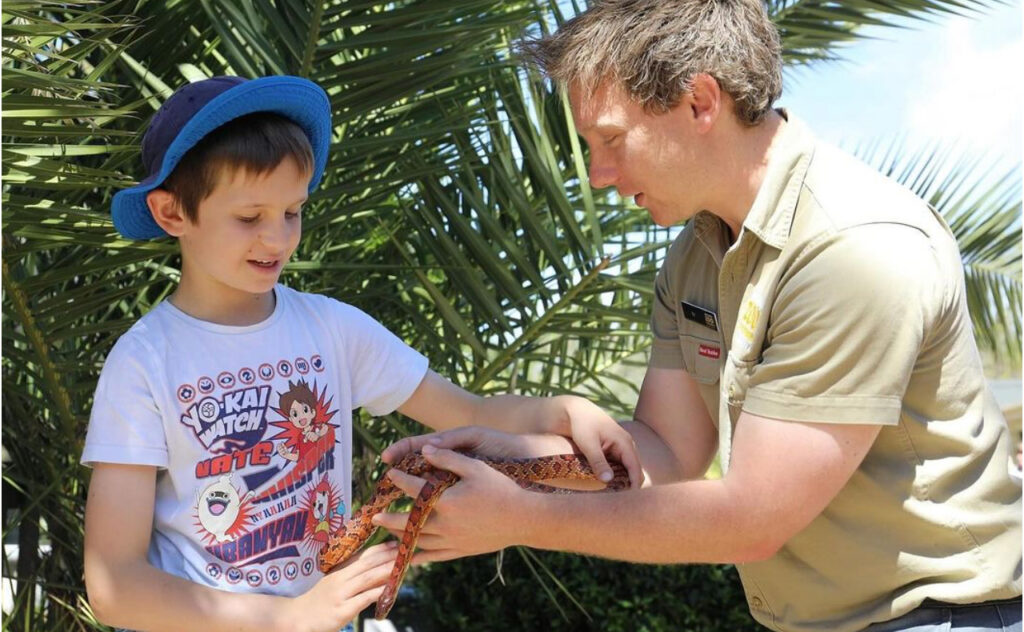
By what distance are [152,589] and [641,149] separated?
4.59 ft

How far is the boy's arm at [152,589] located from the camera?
6.94 feet

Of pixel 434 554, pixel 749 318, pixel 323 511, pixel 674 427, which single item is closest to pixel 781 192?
pixel 749 318

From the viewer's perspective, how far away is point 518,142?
4.04m

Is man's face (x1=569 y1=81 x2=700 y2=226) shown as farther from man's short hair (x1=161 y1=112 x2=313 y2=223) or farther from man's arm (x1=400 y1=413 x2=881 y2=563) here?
man's short hair (x1=161 y1=112 x2=313 y2=223)

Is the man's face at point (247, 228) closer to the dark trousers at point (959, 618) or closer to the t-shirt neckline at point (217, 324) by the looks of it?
the t-shirt neckline at point (217, 324)

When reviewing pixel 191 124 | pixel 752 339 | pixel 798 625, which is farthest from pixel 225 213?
pixel 798 625

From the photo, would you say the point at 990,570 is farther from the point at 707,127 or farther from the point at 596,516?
the point at 707,127

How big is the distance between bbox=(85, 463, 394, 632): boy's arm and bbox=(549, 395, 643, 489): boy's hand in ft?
1.89

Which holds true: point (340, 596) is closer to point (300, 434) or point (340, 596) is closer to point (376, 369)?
point (300, 434)

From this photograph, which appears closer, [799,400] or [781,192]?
[799,400]

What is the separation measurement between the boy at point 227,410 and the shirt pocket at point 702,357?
0.40 meters

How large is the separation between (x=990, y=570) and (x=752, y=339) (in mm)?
665

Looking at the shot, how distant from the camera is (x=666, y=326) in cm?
296

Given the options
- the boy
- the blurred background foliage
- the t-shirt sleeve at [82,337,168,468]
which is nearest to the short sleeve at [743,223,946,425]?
the boy
